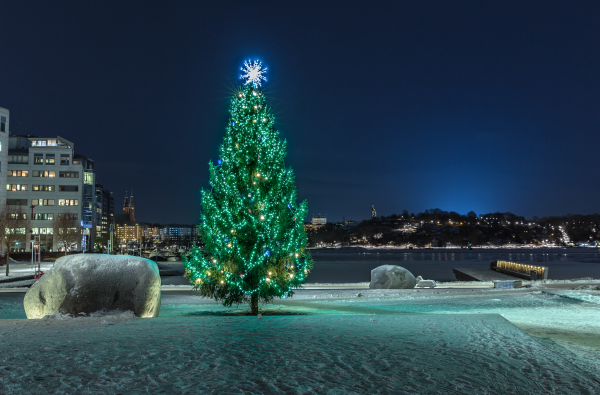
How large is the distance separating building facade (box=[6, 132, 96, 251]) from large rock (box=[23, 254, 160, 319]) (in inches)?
3651

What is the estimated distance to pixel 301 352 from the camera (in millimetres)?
Result: 6789

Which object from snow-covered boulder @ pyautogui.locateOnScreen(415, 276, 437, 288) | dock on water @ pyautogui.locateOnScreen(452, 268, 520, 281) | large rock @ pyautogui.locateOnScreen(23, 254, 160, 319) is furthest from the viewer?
dock on water @ pyautogui.locateOnScreen(452, 268, 520, 281)

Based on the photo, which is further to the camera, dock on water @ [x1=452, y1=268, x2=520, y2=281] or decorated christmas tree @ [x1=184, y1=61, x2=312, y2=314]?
dock on water @ [x1=452, y1=268, x2=520, y2=281]

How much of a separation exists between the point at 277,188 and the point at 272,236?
152cm

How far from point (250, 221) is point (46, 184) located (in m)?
102

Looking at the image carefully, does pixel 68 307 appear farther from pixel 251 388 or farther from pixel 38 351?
pixel 251 388

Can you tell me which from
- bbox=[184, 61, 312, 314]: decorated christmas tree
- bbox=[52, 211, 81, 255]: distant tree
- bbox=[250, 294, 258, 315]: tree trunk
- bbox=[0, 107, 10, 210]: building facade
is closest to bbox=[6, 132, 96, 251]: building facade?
bbox=[52, 211, 81, 255]: distant tree

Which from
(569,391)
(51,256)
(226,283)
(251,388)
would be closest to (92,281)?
(226,283)

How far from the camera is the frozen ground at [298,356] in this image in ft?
17.3

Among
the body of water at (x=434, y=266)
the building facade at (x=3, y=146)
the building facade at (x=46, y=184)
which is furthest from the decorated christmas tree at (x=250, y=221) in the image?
the building facade at (x=46, y=184)

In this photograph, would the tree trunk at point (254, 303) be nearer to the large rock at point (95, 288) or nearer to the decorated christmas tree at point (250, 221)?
the decorated christmas tree at point (250, 221)

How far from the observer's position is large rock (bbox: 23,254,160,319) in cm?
1163

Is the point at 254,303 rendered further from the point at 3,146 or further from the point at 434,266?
the point at 3,146

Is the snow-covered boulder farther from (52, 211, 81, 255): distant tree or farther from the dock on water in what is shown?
(52, 211, 81, 255): distant tree
